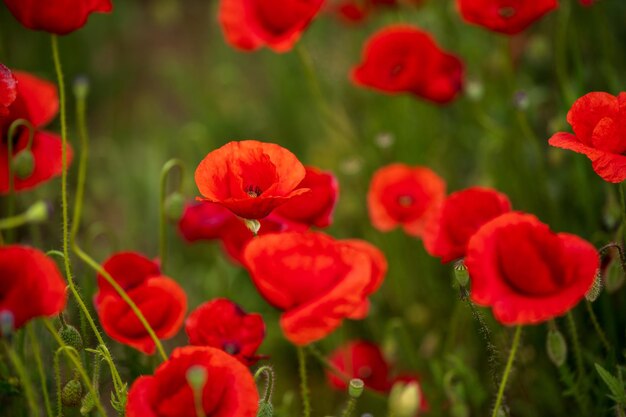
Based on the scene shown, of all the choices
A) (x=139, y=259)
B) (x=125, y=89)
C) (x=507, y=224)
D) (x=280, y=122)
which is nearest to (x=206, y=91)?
(x=280, y=122)

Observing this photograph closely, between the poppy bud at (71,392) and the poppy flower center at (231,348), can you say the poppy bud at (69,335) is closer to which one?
the poppy bud at (71,392)

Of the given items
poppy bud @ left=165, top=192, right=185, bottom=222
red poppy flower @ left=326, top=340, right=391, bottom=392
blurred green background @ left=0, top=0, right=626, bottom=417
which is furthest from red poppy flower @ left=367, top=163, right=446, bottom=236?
poppy bud @ left=165, top=192, right=185, bottom=222

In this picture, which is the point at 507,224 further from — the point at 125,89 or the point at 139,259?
the point at 125,89

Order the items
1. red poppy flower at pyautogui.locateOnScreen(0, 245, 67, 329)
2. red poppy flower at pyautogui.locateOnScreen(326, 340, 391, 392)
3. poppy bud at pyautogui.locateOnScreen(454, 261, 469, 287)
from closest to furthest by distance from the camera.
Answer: red poppy flower at pyautogui.locateOnScreen(0, 245, 67, 329) < poppy bud at pyautogui.locateOnScreen(454, 261, 469, 287) < red poppy flower at pyautogui.locateOnScreen(326, 340, 391, 392)

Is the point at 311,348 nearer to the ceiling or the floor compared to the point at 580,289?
nearer to the floor

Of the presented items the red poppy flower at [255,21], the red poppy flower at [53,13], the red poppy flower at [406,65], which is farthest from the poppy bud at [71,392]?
the red poppy flower at [406,65]

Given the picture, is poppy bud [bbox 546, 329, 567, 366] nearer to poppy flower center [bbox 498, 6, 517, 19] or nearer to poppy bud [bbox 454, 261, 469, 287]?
poppy bud [bbox 454, 261, 469, 287]

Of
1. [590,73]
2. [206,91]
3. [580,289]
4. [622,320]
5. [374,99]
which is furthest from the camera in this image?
[206,91]
